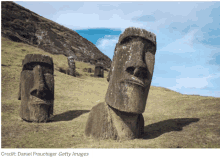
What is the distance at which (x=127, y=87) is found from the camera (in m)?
4.50

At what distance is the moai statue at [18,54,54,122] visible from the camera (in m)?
6.53

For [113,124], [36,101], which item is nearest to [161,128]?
[113,124]

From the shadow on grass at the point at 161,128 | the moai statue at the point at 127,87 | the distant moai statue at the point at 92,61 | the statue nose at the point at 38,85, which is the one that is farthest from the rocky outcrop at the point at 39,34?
the shadow on grass at the point at 161,128

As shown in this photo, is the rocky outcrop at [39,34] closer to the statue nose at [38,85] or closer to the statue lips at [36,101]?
the statue nose at [38,85]

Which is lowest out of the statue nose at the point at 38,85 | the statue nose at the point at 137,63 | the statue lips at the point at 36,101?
the statue lips at the point at 36,101

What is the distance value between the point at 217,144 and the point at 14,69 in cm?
1445

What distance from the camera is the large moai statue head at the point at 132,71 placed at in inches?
176

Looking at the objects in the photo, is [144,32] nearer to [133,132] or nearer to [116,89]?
[116,89]

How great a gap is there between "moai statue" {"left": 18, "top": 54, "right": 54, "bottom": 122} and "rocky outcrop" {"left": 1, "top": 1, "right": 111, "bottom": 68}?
2937cm

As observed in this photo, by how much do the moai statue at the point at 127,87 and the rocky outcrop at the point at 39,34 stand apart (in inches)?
1286

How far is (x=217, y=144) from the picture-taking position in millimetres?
4004

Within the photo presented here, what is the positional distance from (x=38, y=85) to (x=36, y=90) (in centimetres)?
20

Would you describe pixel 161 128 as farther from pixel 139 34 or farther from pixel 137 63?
pixel 139 34

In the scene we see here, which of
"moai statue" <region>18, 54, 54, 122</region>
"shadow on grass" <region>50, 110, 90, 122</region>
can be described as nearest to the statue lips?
"moai statue" <region>18, 54, 54, 122</region>
